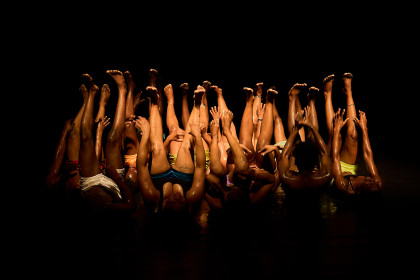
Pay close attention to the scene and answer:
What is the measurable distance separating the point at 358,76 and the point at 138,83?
319 centimetres

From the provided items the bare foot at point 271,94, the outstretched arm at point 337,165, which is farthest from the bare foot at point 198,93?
the outstretched arm at point 337,165

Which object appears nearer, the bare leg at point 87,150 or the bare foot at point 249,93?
the bare leg at point 87,150

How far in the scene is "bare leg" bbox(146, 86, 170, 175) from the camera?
225 cm

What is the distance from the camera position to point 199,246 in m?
1.61

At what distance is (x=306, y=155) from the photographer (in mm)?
2234

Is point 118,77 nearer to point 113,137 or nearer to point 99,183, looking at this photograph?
point 113,137

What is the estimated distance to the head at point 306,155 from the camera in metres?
2.18

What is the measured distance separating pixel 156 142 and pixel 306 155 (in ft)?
3.86

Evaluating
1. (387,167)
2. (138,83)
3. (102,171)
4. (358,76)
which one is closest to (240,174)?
(102,171)

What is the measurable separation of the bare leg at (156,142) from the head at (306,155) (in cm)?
102

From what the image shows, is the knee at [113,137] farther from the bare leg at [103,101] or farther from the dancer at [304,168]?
Result: the dancer at [304,168]

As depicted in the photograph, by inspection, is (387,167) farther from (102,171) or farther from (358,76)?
(102,171)

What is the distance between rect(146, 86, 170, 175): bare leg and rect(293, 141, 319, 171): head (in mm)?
1019

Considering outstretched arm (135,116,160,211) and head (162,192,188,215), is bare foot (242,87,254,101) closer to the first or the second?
outstretched arm (135,116,160,211)
